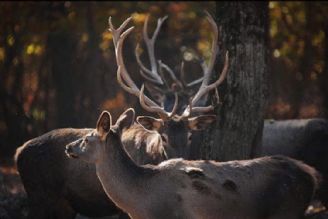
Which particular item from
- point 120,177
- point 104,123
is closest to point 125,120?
→ point 104,123

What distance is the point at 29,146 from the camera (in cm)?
984

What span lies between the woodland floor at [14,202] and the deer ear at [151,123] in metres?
1.82

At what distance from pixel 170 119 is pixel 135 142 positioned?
0.49 meters

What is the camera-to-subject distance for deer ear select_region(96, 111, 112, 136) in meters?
7.90

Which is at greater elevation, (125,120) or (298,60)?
(125,120)

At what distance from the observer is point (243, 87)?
9867 mm

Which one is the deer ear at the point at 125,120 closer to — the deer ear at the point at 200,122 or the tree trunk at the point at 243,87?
the deer ear at the point at 200,122

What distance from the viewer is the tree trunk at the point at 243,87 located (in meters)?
9.87

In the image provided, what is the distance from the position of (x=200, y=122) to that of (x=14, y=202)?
2678mm

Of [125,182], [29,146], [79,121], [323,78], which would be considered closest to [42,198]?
[29,146]

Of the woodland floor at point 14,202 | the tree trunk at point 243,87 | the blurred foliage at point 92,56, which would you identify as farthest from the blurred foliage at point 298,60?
the tree trunk at point 243,87

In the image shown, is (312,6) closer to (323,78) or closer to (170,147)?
(323,78)

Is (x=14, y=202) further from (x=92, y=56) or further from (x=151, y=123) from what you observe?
(x=92, y=56)

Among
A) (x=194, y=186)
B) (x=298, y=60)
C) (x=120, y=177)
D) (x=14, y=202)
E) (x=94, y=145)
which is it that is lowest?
(x=14, y=202)
